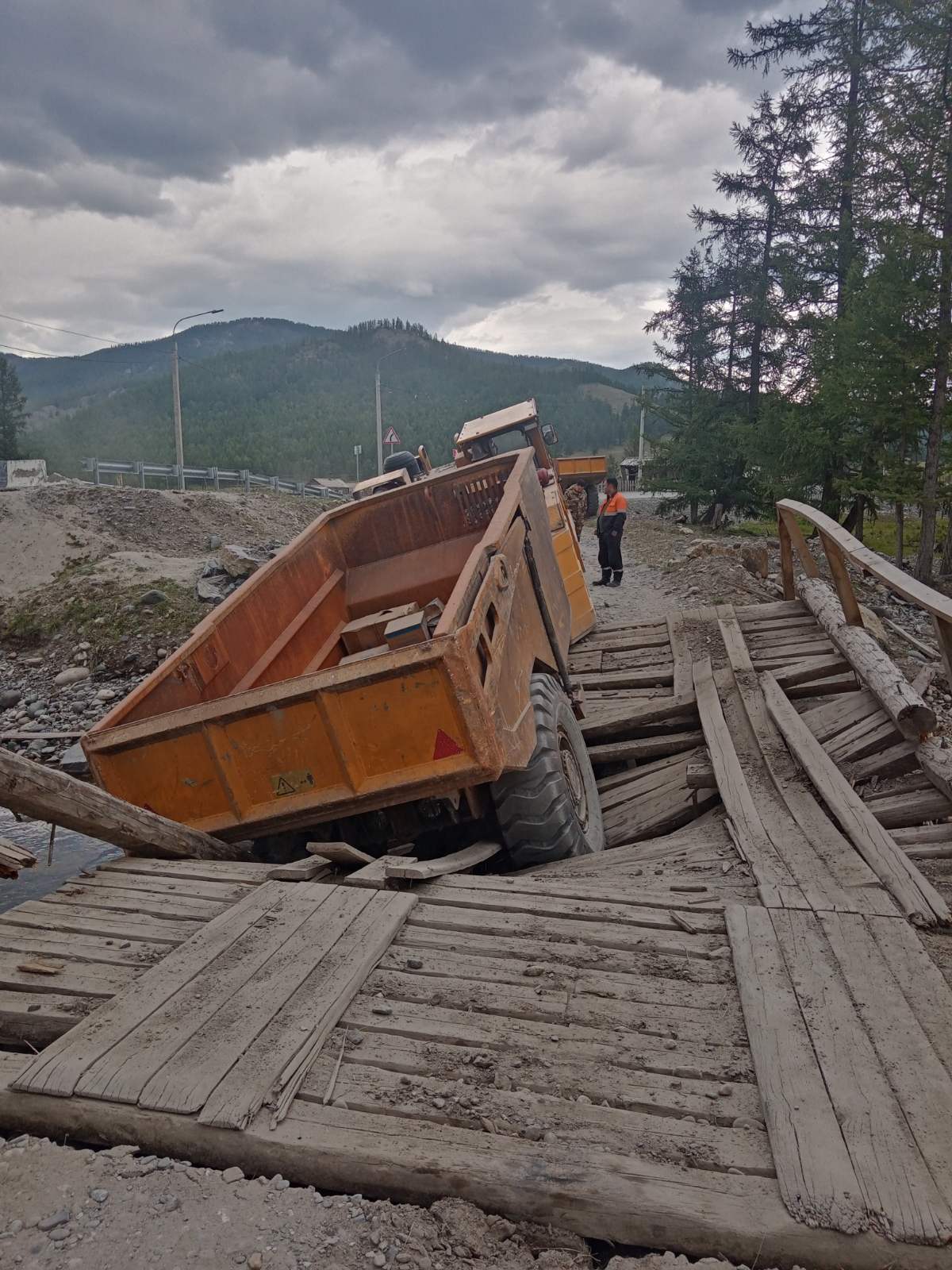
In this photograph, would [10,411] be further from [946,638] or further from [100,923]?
[946,638]

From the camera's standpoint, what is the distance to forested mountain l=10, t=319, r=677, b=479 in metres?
77.9

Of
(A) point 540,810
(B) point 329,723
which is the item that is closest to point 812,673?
(A) point 540,810

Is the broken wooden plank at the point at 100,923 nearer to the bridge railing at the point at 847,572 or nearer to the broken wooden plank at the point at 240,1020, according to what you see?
the broken wooden plank at the point at 240,1020

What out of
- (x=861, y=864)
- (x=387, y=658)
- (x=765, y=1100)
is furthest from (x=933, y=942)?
(x=387, y=658)

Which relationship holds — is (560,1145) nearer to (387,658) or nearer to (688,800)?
(387,658)

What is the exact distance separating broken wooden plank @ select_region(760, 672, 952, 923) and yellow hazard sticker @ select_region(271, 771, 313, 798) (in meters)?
2.50

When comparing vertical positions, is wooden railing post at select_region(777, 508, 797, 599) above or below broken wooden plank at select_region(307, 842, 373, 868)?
above

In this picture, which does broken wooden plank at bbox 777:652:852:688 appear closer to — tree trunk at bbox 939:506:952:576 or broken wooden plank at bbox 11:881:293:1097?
broken wooden plank at bbox 11:881:293:1097

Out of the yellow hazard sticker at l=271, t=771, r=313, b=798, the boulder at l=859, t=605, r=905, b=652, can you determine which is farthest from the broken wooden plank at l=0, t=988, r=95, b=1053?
the boulder at l=859, t=605, r=905, b=652

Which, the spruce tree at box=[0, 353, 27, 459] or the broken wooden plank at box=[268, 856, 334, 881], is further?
the spruce tree at box=[0, 353, 27, 459]

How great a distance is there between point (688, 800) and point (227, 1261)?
13.2ft

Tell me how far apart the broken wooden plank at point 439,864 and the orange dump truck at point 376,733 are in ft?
0.49

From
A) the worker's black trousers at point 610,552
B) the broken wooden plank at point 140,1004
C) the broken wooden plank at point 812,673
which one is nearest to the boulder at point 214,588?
the worker's black trousers at point 610,552

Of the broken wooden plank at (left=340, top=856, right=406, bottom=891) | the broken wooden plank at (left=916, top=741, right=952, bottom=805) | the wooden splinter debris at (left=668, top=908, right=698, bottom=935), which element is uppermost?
the broken wooden plank at (left=916, top=741, right=952, bottom=805)
